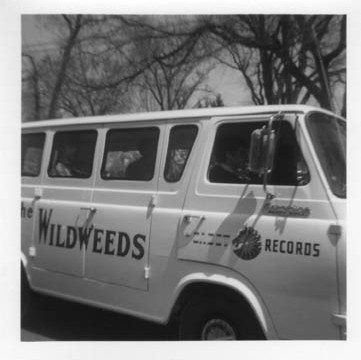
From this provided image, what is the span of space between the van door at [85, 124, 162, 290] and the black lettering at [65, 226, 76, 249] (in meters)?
0.19

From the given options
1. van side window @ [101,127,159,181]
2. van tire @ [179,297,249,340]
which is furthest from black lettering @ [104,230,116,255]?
van tire @ [179,297,249,340]

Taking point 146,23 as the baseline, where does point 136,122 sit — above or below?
below

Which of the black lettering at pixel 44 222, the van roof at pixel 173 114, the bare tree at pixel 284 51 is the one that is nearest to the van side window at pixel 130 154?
the van roof at pixel 173 114

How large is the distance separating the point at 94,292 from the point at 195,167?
1378mm

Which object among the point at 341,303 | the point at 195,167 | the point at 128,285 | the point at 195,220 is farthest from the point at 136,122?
the point at 341,303

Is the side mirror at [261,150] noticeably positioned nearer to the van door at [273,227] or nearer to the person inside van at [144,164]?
the van door at [273,227]

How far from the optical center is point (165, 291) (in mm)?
3414

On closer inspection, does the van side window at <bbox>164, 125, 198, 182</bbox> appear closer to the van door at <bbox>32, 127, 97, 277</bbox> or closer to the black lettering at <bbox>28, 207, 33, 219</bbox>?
the van door at <bbox>32, 127, 97, 277</bbox>

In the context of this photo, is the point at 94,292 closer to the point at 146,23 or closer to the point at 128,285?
the point at 128,285

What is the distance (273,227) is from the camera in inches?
120

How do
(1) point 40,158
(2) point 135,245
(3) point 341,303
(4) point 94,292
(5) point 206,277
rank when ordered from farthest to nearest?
1. (1) point 40,158
2. (4) point 94,292
3. (2) point 135,245
4. (5) point 206,277
5. (3) point 341,303

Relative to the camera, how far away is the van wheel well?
Result: 3.16m

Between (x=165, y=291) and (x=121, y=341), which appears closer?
(x=165, y=291)

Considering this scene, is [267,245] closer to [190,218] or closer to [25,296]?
[190,218]
